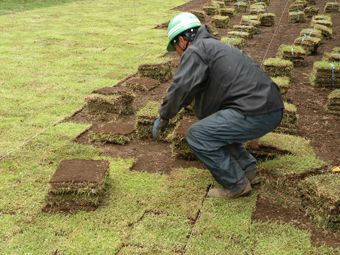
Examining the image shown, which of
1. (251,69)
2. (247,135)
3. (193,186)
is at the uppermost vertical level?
(251,69)

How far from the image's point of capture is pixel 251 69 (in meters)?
5.27

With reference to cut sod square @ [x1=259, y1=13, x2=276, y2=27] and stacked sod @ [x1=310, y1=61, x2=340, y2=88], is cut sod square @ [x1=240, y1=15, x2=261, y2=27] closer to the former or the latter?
cut sod square @ [x1=259, y1=13, x2=276, y2=27]

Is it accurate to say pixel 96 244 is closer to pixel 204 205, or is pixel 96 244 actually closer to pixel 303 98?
pixel 204 205

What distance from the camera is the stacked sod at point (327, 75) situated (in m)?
9.96

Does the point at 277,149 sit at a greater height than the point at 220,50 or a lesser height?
lesser

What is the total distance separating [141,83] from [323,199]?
5812 mm

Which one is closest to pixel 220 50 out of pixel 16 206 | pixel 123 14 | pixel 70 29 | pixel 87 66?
pixel 16 206

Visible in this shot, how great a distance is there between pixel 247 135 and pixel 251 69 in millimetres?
774

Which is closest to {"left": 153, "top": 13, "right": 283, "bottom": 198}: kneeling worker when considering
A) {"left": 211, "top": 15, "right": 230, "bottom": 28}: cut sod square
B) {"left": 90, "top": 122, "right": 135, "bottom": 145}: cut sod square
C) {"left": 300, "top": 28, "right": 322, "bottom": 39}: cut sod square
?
{"left": 90, "top": 122, "right": 135, "bottom": 145}: cut sod square

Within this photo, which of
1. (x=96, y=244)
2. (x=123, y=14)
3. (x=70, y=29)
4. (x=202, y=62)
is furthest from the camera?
(x=123, y=14)

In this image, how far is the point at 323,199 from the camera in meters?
5.01

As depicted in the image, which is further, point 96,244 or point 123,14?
point 123,14

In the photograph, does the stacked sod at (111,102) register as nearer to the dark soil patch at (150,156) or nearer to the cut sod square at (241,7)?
the dark soil patch at (150,156)

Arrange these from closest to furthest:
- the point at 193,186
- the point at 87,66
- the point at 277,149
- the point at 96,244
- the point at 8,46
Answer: the point at 96,244
the point at 193,186
the point at 277,149
the point at 87,66
the point at 8,46
